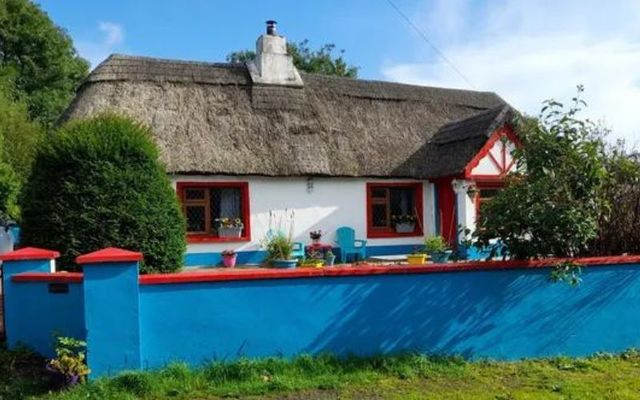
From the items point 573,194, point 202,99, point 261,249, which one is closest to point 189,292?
point 573,194

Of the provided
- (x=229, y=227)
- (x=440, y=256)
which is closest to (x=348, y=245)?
(x=440, y=256)

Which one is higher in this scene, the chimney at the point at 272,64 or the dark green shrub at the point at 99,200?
the chimney at the point at 272,64

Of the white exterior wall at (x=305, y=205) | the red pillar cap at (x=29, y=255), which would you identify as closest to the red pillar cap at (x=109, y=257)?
the red pillar cap at (x=29, y=255)

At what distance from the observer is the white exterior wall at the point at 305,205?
1393 cm

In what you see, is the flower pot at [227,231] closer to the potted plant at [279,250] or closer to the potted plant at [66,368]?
the potted plant at [279,250]

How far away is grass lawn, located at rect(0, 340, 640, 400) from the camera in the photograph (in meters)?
5.30

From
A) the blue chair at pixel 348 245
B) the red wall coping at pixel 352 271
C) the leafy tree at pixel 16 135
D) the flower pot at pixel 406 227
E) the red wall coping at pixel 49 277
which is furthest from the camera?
the leafy tree at pixel 16 135

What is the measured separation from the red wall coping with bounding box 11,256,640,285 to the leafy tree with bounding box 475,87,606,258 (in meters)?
0.28

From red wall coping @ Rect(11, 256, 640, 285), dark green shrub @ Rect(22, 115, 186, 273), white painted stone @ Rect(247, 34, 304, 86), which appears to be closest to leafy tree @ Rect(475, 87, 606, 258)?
A: red wall coping @ Rect(11, 256, 640, 285)

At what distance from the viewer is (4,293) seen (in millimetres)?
6594

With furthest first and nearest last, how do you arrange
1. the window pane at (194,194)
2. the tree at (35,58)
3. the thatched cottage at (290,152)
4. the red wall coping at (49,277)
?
1. the tree at (35,58)
2. the thatched cottage at (290,152)
3. the window pane at (194,194)
4. the red wall coping at (49,277)

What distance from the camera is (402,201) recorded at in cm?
1600

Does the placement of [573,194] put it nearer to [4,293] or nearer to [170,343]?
[170,343]

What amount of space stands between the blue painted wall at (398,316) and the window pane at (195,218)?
816 centimetres
